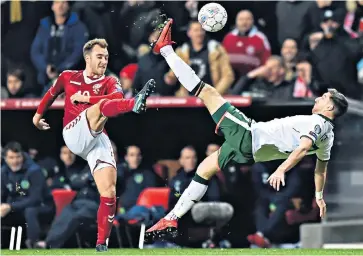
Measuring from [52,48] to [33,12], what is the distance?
0.63m

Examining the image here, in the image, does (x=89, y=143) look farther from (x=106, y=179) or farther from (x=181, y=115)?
(x=181, y=115)

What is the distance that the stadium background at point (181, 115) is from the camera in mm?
16578

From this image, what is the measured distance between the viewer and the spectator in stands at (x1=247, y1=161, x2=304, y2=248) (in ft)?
54.4

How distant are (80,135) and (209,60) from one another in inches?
128

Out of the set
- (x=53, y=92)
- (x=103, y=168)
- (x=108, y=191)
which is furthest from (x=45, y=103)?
(x=108, y=191)

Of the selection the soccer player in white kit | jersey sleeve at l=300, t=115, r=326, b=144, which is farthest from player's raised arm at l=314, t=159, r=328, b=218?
jersey sleeve at l=300, t=115, r=326, b=144

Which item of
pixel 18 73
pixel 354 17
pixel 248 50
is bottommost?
pixel 18 73

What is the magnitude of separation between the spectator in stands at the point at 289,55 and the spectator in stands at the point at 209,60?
753 mm

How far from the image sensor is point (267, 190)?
16.7m

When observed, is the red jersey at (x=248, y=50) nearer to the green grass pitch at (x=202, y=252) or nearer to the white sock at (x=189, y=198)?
the green grass pitch at (x=202, y=252)

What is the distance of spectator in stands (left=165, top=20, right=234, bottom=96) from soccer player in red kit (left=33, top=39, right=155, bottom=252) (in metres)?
2.70

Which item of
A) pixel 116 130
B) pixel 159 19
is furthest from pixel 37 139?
pixel 159 19

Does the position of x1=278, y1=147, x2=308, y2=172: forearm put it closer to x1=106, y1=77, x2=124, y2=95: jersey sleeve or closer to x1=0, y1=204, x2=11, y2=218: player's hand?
x1=106, y1=77, x2=124, y2=95: jersey sleeve

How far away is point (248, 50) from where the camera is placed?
1680 cm
